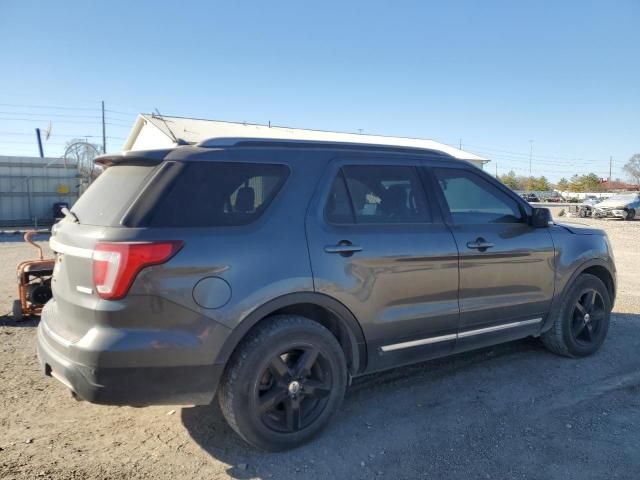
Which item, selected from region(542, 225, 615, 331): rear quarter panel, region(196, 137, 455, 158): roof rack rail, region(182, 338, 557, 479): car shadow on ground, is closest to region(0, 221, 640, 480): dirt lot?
region(182, 338, 557, 479): car shadow on ground

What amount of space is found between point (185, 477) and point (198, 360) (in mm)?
703

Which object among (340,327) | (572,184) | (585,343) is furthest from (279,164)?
(572,184)

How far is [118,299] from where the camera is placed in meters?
2.69

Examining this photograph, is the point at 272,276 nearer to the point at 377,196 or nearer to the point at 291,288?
the point at 291,288

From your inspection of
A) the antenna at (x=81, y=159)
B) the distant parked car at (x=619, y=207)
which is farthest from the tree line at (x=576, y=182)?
the antenna at (x=81, y=159)

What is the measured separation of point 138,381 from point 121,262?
2.15ft

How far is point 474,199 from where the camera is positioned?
4.25 m

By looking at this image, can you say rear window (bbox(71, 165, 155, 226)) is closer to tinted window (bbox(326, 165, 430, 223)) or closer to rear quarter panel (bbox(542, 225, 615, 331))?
tinted window (bbox(326, 165, 430, 223))

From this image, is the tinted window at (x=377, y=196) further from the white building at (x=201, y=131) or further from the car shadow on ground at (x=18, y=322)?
the white building at (x=201, y=131)

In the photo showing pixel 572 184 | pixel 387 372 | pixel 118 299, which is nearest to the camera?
pixel 118 299

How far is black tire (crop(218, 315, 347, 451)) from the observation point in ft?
9.87

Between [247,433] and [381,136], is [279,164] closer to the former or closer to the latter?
[247,433]

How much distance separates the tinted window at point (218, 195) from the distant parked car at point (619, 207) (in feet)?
103

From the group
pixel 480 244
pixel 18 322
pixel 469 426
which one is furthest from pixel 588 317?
pixel 18 322
